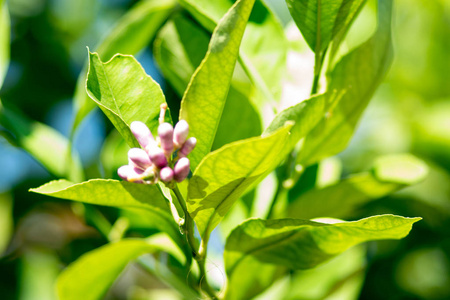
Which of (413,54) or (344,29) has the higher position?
(344,29)

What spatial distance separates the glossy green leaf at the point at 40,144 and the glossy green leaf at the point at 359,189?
0.50 metres

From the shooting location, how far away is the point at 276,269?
1038mm

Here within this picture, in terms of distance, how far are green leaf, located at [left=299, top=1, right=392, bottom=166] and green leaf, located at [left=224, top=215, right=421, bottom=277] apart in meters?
0.22

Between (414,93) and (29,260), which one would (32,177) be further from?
(414,93)

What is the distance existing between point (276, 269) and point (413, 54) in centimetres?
159

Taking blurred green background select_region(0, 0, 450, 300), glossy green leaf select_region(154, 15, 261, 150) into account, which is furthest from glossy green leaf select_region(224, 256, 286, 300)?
blurred green background select_region(0, 0, 450, 300)

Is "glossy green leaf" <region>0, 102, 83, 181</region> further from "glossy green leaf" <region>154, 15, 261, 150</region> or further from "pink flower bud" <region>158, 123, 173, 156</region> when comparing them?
"pink flower bud" <region>158, 123, 173, 156</region>

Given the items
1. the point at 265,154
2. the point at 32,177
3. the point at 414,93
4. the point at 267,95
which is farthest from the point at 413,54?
the point at 265,154

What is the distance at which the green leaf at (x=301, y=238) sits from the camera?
27.1 inches

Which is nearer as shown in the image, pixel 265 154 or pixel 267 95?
pixel 265 154

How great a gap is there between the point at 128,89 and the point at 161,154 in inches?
5.4

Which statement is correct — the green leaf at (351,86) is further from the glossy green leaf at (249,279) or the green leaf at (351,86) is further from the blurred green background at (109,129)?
the blurred green background at (109,129)

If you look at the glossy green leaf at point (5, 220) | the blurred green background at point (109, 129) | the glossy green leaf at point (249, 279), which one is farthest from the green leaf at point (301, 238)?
the glossy green leaf at point (5, 220)

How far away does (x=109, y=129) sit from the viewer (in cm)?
166
